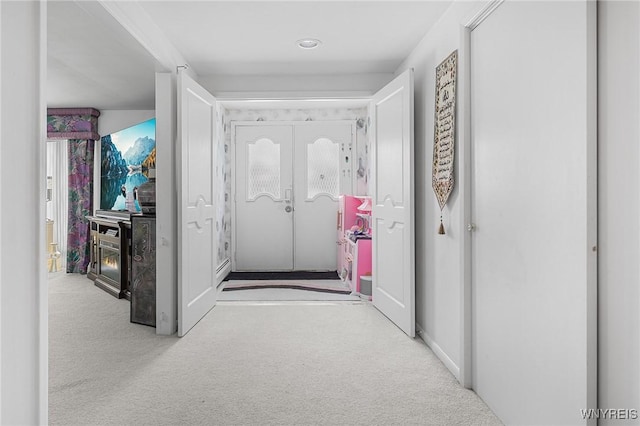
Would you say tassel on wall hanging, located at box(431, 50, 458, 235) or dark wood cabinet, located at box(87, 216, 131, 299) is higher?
tassel on wall hanging, located at box(431, 50, 458, 235)

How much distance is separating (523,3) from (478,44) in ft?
1.46

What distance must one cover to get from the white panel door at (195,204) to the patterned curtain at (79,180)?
300cm

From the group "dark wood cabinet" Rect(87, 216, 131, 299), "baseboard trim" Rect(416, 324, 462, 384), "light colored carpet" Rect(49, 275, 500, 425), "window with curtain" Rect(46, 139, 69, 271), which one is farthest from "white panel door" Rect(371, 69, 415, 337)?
"window with curtain" Rect(46, 139, 69, 271)

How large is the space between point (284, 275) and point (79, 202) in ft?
10.5

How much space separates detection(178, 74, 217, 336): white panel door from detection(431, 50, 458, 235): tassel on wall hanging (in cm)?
192

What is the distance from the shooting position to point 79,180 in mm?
5887

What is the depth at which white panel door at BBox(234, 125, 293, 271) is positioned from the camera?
5984 millimetres

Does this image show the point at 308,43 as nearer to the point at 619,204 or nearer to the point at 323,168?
the point at 619,204

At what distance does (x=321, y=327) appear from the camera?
11.2 feet

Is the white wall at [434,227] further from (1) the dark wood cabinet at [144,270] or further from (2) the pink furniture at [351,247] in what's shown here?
(1) the dark wood cabinet at [144,270]

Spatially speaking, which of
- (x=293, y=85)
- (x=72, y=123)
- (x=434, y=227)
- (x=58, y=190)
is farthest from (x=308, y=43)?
(x=58, y=190)

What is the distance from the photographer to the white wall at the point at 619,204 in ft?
4.01

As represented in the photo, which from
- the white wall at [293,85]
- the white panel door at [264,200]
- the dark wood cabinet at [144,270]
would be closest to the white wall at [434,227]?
the white wall at [293,85]

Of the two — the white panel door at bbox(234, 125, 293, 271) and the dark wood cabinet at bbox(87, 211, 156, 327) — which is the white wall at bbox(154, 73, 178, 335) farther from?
the white panel door at bbox(234, 125, 293, 271)
